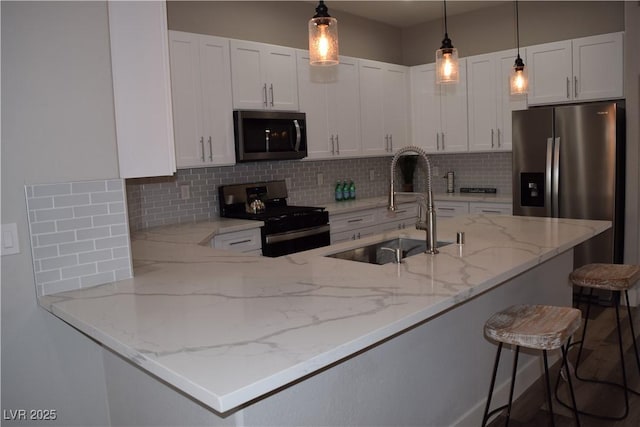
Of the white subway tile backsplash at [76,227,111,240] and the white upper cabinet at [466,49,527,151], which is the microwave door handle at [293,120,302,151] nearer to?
the white upper cabinet at [466,49,527,151]

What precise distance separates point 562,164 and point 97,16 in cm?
387

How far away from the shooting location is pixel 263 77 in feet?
14.0

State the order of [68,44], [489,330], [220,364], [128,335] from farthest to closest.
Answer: [489,330] < [68,44] < [128,335] < [220,364]

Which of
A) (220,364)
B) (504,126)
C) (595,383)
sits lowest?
(595,383)

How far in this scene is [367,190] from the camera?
19.5 feet

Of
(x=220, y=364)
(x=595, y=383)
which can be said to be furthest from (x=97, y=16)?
(x=595, y=383)

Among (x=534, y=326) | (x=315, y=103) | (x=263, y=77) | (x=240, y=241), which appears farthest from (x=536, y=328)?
(x=315, y=103)

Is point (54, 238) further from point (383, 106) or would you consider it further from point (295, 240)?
point (383, 106)

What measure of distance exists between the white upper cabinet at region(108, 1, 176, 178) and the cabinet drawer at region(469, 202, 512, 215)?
148 inches

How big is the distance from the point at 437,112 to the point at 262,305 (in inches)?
173

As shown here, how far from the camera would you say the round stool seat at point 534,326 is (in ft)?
6.57

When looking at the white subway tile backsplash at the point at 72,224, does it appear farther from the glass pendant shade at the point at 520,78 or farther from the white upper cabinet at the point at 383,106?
the white upper cabinet at the point at 383,106

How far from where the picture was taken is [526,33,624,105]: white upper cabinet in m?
4.45

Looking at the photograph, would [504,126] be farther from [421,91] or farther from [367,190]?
A: [367,190]
